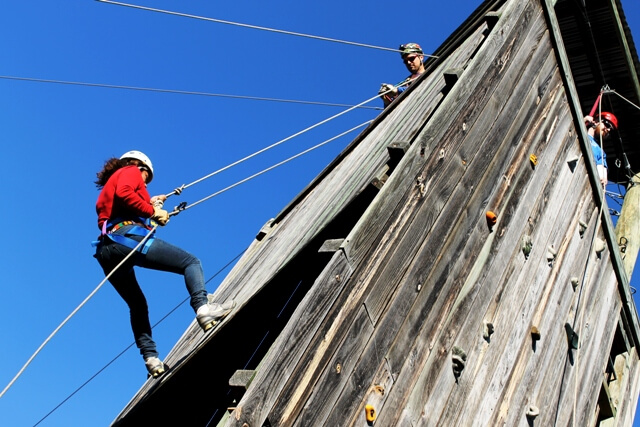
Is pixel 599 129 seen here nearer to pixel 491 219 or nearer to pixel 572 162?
pixel 572 162

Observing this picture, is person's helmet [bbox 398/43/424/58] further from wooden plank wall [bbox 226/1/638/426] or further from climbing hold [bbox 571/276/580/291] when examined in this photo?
climbing hold [bbox 571/276/580/291]

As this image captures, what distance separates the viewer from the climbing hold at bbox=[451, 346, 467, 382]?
5492mm

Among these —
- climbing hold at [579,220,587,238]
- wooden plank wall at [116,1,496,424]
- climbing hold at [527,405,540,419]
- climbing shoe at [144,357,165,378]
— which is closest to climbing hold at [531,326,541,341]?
climbing hold at [527,405,540,419]

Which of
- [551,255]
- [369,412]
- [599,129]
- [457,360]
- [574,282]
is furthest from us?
[599,129]

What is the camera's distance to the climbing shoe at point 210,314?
5.89 metres

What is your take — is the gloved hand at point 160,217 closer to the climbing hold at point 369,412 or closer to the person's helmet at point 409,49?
the climbing hold at point 369,412

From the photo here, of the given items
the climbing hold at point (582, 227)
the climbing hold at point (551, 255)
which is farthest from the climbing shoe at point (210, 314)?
the climbing hold at point (582, 227)

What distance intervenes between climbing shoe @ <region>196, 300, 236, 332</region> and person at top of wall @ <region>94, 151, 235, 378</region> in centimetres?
10

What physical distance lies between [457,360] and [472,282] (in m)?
0.57

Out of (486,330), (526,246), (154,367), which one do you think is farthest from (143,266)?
(526,246)

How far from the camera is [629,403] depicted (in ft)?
28.1

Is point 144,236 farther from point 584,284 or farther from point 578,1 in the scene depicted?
point 578,1

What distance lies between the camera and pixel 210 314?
591 centimetres

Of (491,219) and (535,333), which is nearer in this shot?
(491,219)
